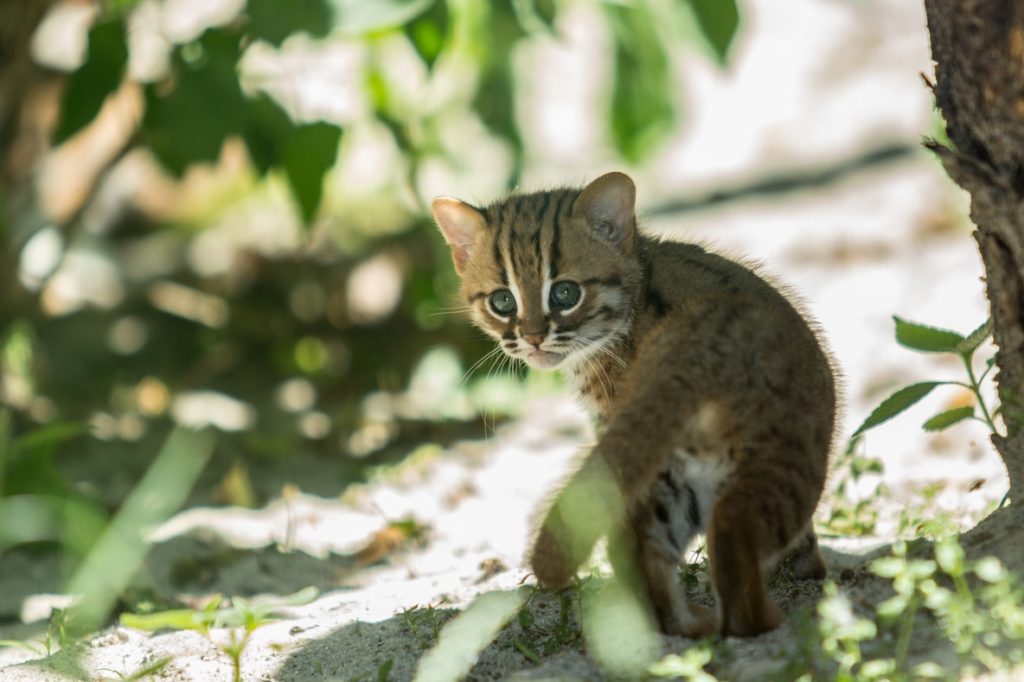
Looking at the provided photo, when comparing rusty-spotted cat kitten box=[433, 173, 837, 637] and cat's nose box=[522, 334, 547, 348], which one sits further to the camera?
cat's nose box=[522, 334, 547, 348]

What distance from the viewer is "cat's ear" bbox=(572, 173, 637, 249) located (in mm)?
4125

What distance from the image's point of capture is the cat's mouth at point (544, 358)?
405cm

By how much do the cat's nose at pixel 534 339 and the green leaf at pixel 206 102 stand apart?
1.83 metres

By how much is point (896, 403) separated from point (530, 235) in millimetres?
1287

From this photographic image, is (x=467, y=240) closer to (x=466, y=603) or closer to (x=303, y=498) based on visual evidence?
(x=466, y=603)

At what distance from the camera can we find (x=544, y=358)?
4.05 m

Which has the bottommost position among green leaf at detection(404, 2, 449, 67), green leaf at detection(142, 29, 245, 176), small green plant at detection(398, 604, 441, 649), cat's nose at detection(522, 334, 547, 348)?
small green plant at detection(398, 604, 441, 649)

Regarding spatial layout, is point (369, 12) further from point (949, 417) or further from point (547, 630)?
point (949, 417)

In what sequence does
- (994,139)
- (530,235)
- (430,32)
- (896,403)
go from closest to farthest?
(994,139) → (896,403) → (530,235) → (430,32)

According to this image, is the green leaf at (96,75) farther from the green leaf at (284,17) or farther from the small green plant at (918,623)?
the small green plant at (918,623)

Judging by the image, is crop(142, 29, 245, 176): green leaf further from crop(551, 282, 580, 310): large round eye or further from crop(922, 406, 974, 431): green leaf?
crop(922, 406, 974, 431): green leaf

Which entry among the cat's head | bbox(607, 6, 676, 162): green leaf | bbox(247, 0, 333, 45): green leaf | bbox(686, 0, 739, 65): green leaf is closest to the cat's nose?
the cat's head

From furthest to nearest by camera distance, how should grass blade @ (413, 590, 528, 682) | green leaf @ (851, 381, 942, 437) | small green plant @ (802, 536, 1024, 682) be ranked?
green leaf @ (851, 381, 942, 437) → grass blade @ (413, 590, 528, 682) → small green plant @ (802, 536, 1024, 682)

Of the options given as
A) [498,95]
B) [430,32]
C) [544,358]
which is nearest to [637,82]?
[498,95]
